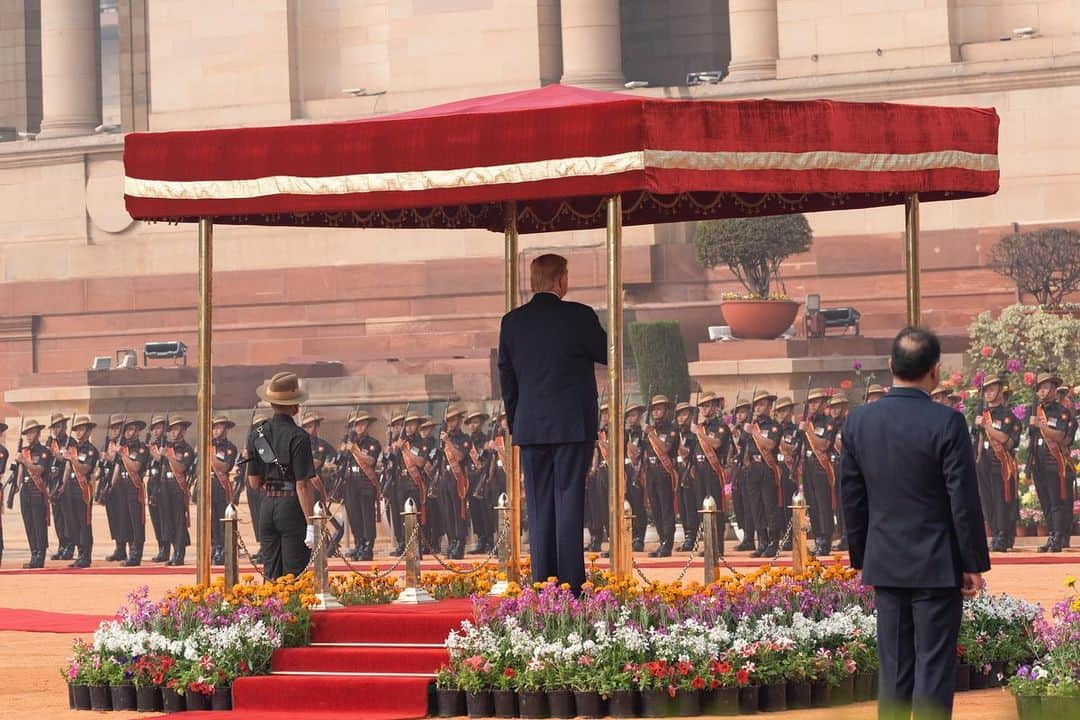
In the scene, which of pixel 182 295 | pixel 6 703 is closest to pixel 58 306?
pixel 182 295

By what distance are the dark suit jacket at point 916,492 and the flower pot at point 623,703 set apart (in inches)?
91.6

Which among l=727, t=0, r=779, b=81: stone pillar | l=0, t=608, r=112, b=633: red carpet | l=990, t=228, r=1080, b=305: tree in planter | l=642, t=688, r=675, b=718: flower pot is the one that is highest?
l=727, t=0, r=779, b=81: stone pillar

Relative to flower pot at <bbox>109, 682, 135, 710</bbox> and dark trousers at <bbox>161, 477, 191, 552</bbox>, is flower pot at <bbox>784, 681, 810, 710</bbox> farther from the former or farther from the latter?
dark trousers at <bbox>161, 477, 191, 552</bbox>

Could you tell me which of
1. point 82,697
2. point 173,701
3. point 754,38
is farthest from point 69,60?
point 173,701

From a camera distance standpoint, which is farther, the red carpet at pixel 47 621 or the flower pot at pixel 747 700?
the red carpet at pixel 47 621

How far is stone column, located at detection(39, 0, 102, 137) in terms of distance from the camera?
48.4 meters

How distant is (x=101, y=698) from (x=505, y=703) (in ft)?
7.87

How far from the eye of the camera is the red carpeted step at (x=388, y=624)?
39.1 feet

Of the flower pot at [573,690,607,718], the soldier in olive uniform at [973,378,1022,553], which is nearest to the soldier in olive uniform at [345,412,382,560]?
the soldier in olive uniform at [973,378,1022,553]

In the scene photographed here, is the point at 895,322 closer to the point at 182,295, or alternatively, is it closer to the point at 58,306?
the point at 182,295

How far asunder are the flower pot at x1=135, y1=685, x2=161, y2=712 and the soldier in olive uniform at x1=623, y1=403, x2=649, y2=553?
13.4m

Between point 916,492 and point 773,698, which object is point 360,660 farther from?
point 916,492

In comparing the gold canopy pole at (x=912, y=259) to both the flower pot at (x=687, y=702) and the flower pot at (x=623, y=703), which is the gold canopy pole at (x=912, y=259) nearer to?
the flower pot at (x=687, y=702)

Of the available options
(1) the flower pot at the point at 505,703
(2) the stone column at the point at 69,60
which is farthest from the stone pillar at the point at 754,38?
(1) the flower pot at the point at 505,703
